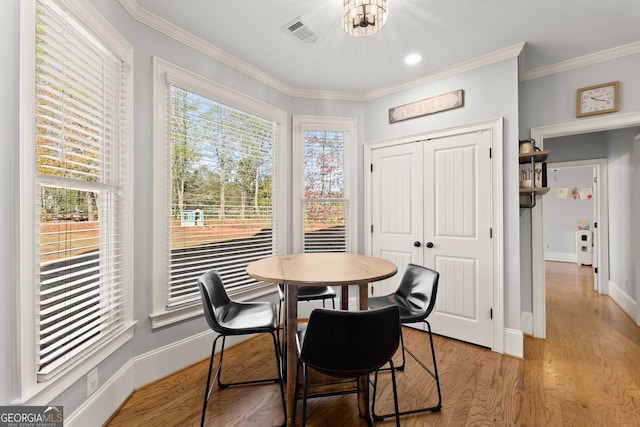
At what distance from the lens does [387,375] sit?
2207 mm

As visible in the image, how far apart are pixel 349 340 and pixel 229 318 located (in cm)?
99

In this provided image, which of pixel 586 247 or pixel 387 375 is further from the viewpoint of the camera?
pixel 586 247

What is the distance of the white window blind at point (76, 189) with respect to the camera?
1.35 meters

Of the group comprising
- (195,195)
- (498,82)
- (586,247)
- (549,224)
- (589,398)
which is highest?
(498,82)

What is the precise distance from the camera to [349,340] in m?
1.25

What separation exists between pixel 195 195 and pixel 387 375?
84.7 inches

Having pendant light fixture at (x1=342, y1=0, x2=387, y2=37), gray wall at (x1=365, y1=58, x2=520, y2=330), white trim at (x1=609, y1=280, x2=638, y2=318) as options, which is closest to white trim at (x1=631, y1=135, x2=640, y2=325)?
white trim at (x1=609, y1=280, x2=638, y2=318)

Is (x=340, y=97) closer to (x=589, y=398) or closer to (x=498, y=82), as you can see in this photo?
(x=498, y=82)

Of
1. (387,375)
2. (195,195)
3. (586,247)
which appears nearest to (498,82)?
(387,375)

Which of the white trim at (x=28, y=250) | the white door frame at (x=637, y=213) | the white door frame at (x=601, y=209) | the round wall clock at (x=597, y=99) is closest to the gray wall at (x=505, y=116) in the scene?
the round wall clock at (x=597, y=99)

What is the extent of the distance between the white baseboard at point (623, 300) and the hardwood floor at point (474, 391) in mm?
557

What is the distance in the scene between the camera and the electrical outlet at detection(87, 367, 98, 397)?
1589 millimetres

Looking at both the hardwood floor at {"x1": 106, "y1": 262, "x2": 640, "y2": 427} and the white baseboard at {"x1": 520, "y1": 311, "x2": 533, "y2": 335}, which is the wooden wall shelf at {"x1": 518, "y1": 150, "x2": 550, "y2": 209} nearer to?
the white baseboard at {"x1": 520, "y1": 311, "x2": 533, "y2": 335}

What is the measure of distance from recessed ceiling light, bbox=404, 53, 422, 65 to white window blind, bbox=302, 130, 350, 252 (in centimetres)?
108
